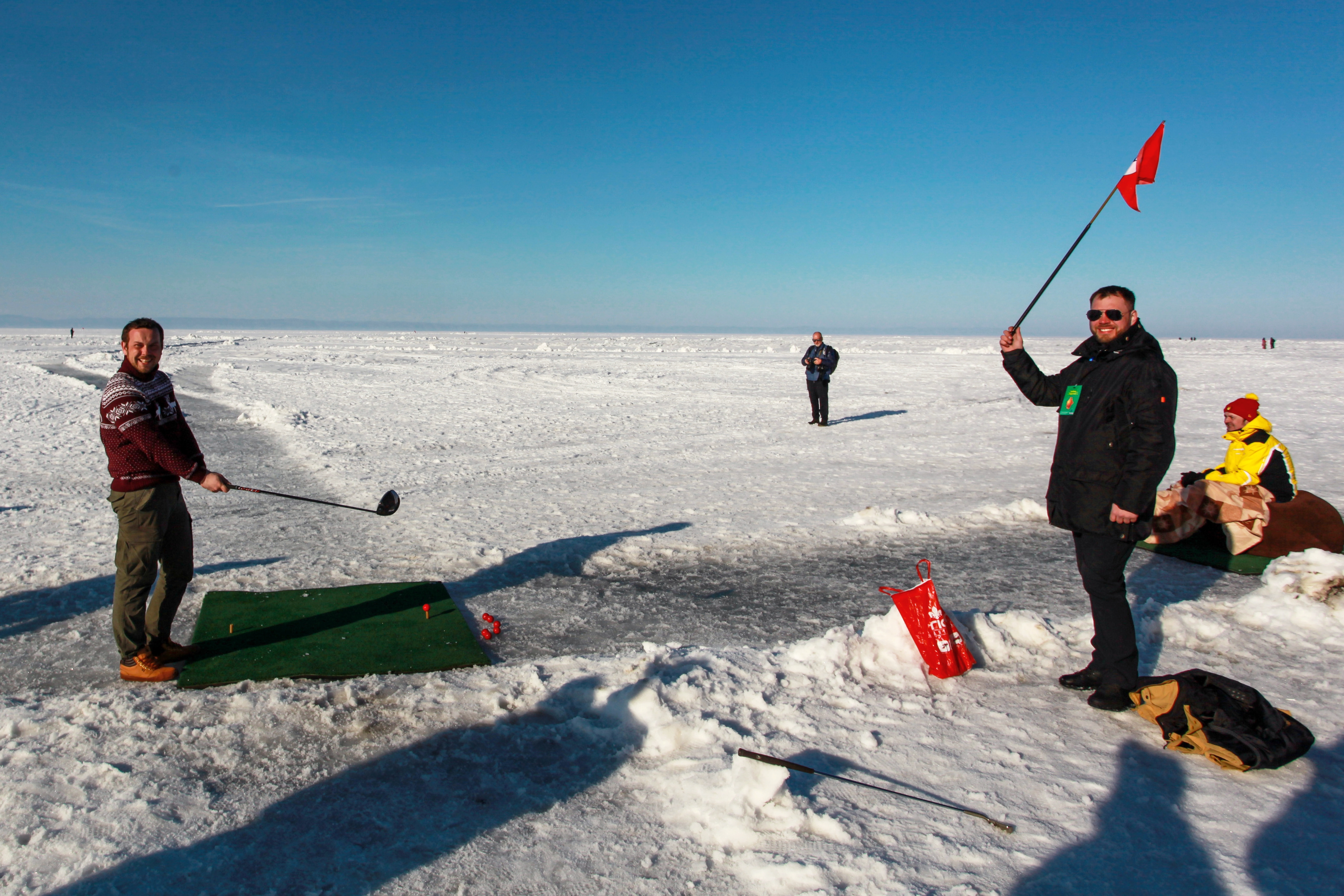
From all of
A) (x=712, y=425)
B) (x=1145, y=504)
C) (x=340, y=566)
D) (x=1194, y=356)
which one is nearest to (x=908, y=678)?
(x=1145, y=504)

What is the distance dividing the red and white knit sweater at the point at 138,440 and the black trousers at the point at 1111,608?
456 cm

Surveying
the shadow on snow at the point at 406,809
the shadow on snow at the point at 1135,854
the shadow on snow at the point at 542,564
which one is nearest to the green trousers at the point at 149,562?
the shadow on snow at the point at 406,809

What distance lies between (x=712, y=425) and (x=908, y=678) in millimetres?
12053

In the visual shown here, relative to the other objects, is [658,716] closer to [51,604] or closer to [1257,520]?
[51,604]

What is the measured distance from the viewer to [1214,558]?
259 inches

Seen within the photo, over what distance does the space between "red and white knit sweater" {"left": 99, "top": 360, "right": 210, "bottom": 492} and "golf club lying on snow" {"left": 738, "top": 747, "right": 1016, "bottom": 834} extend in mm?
3073


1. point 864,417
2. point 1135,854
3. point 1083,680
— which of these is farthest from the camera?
point 864,417

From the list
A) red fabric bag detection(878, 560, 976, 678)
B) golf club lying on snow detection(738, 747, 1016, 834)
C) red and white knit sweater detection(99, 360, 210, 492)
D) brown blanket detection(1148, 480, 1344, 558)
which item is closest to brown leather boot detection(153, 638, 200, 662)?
red and white knit sweater detection(99, 360, 210, 492)

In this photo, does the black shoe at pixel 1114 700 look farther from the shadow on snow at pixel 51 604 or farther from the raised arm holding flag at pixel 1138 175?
the shadow on snow at pixel 51 604

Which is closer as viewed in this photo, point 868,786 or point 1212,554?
point 868,786

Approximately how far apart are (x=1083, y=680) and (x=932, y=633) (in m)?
0.78

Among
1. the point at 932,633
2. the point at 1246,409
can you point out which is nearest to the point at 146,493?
the point at 932,633

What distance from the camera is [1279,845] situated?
9.50 ft

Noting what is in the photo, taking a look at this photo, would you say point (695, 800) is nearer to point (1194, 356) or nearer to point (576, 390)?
point (576, 390)
